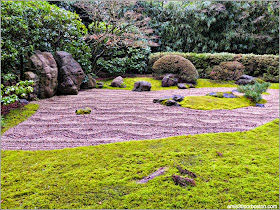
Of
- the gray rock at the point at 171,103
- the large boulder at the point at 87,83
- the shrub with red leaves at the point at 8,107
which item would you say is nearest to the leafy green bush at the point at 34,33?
the large boulder at the point at 87,83

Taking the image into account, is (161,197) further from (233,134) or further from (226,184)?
(233,134)

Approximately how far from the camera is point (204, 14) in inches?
534

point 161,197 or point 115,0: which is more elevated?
point 115,0

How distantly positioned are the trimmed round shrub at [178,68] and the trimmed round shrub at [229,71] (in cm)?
159

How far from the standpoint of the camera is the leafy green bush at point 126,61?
11.6 meters

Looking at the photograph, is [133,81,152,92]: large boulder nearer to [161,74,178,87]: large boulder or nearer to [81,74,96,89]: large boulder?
[161,74,178,87]: large boulder

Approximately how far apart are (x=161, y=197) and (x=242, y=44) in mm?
14457

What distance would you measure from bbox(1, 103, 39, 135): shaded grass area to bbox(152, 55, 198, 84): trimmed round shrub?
702 cm

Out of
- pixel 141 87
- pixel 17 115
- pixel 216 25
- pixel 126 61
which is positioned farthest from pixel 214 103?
pixel 216 25

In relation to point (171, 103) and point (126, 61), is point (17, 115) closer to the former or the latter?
point (171, 103)

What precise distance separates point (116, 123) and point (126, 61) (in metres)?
8.26

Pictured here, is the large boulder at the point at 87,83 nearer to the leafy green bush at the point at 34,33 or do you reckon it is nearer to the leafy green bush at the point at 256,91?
the leafy green bush at the point at 34,33

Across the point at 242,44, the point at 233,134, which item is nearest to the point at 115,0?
the point at 233,134

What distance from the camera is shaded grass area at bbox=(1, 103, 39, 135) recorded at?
4.39m
